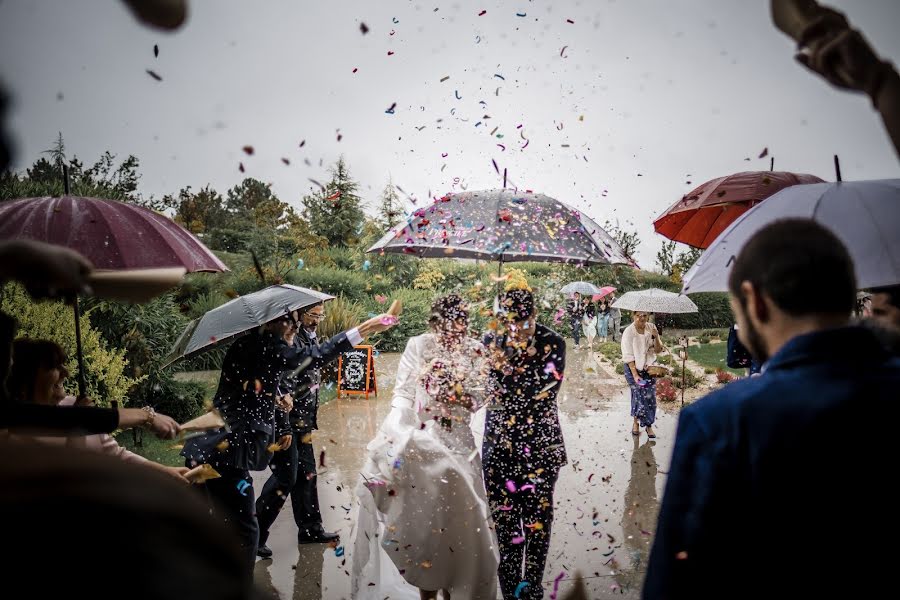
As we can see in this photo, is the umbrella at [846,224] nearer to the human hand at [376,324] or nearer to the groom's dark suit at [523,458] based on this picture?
the groom's dark suit at [523,458]

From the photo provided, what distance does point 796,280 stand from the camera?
4.72 feet

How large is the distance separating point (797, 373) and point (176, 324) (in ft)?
29.2

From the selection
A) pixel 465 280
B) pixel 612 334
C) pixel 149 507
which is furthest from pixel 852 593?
pixel 612 334

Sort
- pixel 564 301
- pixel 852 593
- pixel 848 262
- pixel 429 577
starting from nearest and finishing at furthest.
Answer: pixel 852 593
pixel 848 262
pixel 429 577
pixel 564 301

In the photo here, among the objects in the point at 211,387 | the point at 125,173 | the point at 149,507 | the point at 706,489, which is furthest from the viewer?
the point at 125,173

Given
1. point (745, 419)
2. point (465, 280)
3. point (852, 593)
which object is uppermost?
point (465, 280)

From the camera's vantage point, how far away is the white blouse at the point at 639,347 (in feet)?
25.5

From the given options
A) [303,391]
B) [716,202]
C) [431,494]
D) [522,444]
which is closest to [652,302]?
[716,202]

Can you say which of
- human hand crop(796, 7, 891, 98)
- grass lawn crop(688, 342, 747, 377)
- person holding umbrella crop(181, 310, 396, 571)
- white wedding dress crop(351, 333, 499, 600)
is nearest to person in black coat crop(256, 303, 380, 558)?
person holding umbrella crop(181, 310, 396, 571)

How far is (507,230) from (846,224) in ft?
6.80

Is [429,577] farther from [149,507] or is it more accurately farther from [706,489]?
[149,507]

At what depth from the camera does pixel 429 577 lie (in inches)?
135

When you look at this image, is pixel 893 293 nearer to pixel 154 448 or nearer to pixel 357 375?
pixel 154 448

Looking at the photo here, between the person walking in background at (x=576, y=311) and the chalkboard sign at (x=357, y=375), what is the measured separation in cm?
1090
